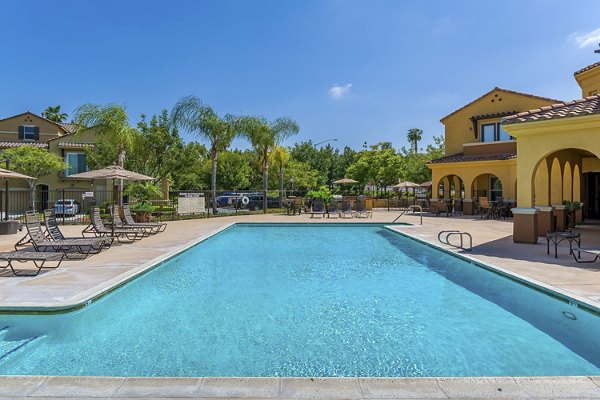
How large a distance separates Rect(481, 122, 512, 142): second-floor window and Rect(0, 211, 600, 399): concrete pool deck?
1410cm

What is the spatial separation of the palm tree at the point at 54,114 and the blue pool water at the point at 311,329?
49.9 metres

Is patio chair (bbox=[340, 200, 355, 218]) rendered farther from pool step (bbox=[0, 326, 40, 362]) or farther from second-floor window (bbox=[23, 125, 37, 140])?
second-floor window (bbox=[23, 125, 37, 140])

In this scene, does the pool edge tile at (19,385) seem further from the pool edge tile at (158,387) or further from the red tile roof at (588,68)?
the red tile roof at (588,68)

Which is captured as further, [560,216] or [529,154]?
[560,216]

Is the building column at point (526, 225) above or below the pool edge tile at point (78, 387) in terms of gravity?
above

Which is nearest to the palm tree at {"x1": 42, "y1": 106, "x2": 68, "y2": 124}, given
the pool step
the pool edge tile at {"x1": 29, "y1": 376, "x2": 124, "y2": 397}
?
Result: the pool step

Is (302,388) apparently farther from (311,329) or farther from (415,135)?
(415,135)

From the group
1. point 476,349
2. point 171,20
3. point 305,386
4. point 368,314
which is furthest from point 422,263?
point 171,20

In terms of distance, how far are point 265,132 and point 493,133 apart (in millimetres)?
15423

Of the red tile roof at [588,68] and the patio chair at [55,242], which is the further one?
the red tile roof at [588,68]

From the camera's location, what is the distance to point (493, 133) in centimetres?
2472

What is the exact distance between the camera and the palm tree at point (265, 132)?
28.1m

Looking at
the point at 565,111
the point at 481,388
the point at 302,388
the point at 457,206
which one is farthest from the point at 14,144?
the point at 481,388

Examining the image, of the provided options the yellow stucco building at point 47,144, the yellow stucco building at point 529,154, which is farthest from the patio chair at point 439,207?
the yellow stucco building at point 47,144
